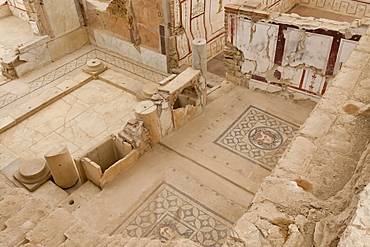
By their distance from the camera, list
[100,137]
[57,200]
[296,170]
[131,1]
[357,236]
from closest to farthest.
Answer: [357,236] < [296,170] < [57,200] < [100,137] < [131,1]

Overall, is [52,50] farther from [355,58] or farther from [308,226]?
[308,226]

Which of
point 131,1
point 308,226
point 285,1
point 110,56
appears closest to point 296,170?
point 308,226

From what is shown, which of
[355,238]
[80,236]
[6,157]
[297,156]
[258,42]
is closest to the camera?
[355,238]

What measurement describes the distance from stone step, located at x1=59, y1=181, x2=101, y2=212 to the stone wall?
2.47 m

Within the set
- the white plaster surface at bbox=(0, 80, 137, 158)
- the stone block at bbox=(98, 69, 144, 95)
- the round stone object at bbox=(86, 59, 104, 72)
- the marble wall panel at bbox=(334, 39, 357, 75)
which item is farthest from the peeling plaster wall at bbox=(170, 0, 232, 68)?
the marble wall panel at bbox=(334, 39, 357, 75)

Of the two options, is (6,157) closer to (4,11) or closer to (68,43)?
(68,43)

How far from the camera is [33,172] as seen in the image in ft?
13.5

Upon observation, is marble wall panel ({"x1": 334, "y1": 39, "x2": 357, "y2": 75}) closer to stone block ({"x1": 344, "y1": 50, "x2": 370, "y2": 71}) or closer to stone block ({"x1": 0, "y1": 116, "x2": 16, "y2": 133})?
stone block ({"x1": 344, "y1": 50, "x2": 370, "y2": 71})

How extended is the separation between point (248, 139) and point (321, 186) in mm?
2495

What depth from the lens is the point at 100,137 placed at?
194 inches

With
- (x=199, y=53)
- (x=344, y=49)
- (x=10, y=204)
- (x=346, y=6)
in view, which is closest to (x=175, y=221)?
(x=10, y=204)

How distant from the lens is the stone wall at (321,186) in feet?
5.00

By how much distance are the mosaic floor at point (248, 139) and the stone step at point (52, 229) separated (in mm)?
2003

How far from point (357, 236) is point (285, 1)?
781 cm
